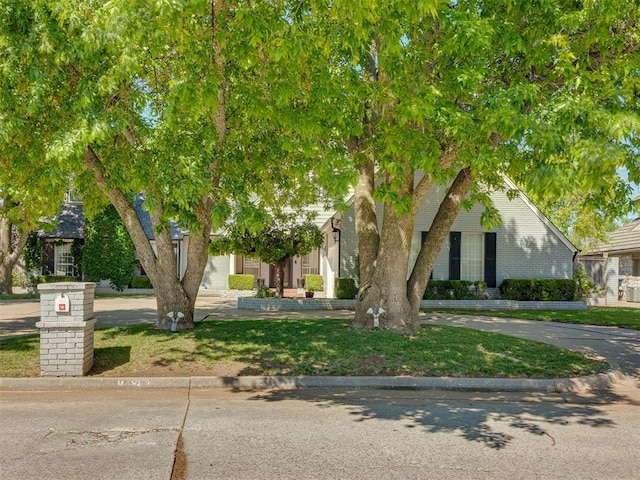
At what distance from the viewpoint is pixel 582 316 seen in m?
18.4

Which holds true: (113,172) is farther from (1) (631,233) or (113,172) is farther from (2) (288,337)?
(1) (631,233)

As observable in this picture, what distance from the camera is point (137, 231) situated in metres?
11.9

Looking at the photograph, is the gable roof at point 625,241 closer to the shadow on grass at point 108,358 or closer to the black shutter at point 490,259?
the black shutter at point 490,259

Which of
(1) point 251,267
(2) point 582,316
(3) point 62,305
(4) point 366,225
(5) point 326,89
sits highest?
(5) point 326,89

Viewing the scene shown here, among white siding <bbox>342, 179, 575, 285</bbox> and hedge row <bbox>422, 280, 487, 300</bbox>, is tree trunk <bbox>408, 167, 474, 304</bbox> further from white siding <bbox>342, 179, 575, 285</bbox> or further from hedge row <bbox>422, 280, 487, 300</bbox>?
white siding <bbox>342, 179, 575, 285</bbox>

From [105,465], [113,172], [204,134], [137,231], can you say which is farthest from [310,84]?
[105,465]

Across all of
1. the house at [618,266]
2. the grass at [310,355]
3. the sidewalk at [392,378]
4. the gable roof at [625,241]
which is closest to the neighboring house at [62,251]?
the sidewalk at [392,378]

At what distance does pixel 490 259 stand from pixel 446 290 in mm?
2417

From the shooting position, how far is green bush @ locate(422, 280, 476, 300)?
2109 centimetres

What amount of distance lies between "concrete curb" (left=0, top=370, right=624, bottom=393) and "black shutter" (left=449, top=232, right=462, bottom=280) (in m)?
12.7

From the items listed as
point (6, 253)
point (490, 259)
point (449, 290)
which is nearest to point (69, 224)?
point (6, 253)

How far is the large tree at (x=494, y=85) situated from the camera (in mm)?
7297

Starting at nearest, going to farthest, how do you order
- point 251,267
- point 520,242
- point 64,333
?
point 64,333 → point 520,242 → point 251,267

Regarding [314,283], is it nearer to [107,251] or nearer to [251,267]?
[251,267]
